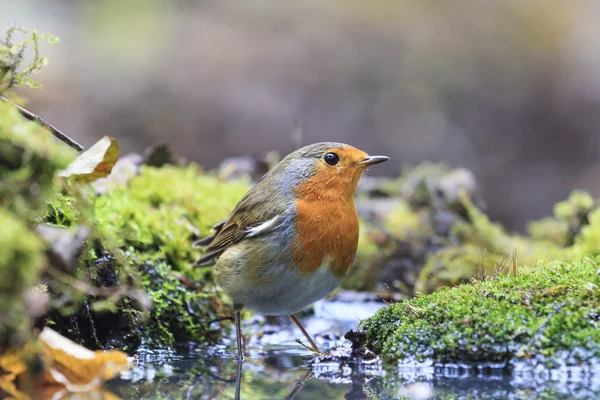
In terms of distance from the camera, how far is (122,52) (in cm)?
1348

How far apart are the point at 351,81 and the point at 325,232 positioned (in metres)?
10.5

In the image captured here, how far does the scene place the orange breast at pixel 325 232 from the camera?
348cm

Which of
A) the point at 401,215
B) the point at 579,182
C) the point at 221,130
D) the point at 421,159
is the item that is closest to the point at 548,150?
the point at 579,182

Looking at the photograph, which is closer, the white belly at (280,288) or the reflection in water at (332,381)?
the reflection in water at (332,381)

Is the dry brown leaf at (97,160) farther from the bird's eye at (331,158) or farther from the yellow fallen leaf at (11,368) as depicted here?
the bird's eye at (331,158)

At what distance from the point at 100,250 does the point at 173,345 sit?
0.72m

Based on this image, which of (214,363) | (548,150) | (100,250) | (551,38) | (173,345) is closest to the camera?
(214,363)

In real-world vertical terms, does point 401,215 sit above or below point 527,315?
above

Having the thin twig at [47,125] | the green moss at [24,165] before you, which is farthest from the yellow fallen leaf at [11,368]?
the thin twig at [47,125]

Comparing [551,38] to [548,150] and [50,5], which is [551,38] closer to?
[548,150]

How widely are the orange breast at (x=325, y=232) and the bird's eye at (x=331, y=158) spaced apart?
0.59 ft

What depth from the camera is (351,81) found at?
13.7m

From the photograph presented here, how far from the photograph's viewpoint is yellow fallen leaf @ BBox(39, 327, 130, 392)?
2348 mm

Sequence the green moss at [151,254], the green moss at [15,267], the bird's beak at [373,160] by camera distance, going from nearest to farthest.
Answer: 1. the green moss at [15,267]
2. the green moss at [151,254]
3. the bird's beak at [373,160]
